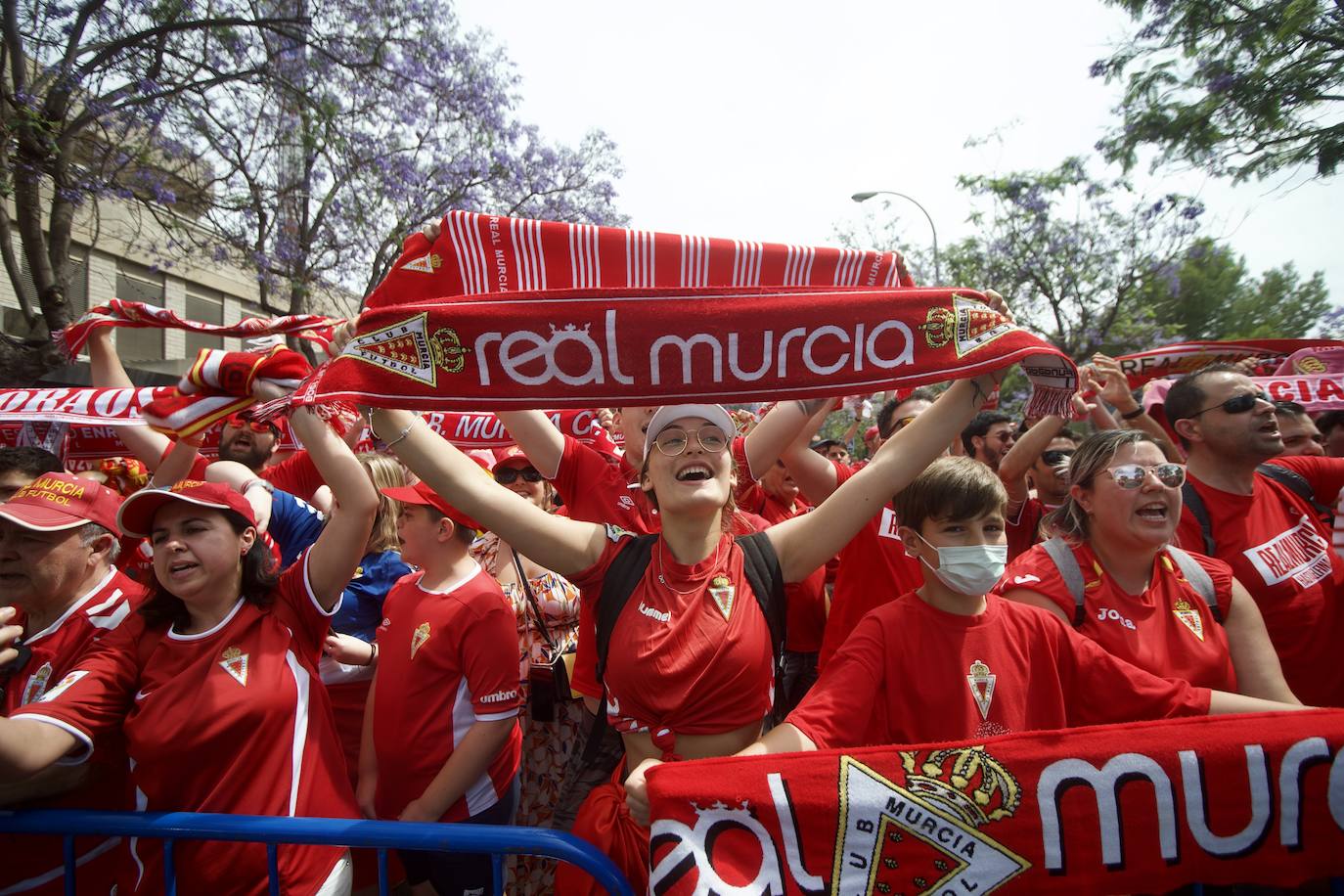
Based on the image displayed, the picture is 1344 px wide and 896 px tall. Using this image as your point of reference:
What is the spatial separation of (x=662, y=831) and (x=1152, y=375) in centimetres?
586

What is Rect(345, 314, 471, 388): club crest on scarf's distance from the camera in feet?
7.22

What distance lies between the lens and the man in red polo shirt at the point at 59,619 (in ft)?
7.69

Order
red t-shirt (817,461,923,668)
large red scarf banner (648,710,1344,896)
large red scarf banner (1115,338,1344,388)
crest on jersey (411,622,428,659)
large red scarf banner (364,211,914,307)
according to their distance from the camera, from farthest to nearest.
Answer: large red scarf banner (1115,338,1344,388), red t-shirt (817,461,923,668), crest on jersey (411,622,428,659), large red scarf banner (364,211,914,307), large red scarf banner (648,710,1344,896)

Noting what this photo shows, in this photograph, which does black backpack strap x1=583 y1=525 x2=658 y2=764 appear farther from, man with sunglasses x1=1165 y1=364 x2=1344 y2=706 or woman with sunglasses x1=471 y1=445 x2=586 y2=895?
man with sunglasses x1=1165 y1=364 x2=1344 y2=706

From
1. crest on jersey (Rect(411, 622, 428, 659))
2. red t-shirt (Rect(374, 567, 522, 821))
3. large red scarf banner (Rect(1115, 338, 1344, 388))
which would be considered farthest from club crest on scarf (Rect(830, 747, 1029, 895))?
large red scarf banner (Rect(1115, 338, 1344, 388))

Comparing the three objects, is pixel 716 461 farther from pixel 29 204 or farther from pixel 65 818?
pixel 29 204

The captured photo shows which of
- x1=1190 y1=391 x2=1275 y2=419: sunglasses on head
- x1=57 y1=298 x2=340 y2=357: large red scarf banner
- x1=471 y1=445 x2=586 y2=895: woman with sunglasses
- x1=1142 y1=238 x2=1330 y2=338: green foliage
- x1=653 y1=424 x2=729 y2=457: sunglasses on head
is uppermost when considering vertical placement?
x1=1142 y1=238 x2=1330 y2=338: green foliage

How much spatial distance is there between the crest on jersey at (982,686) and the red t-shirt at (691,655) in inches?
22.3

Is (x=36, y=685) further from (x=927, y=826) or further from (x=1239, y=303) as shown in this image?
(x=1239, y=303)

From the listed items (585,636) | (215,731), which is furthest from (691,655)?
(215,731)

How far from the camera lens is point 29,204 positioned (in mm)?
8227

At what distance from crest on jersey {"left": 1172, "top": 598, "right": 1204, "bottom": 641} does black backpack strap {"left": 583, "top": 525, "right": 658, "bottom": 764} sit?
5.75ft

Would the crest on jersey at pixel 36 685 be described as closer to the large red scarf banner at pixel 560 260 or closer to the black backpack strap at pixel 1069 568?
the large red scarf banner at pixel 560 260

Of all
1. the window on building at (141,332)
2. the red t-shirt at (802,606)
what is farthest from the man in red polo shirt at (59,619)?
the window on building at (141,332)
